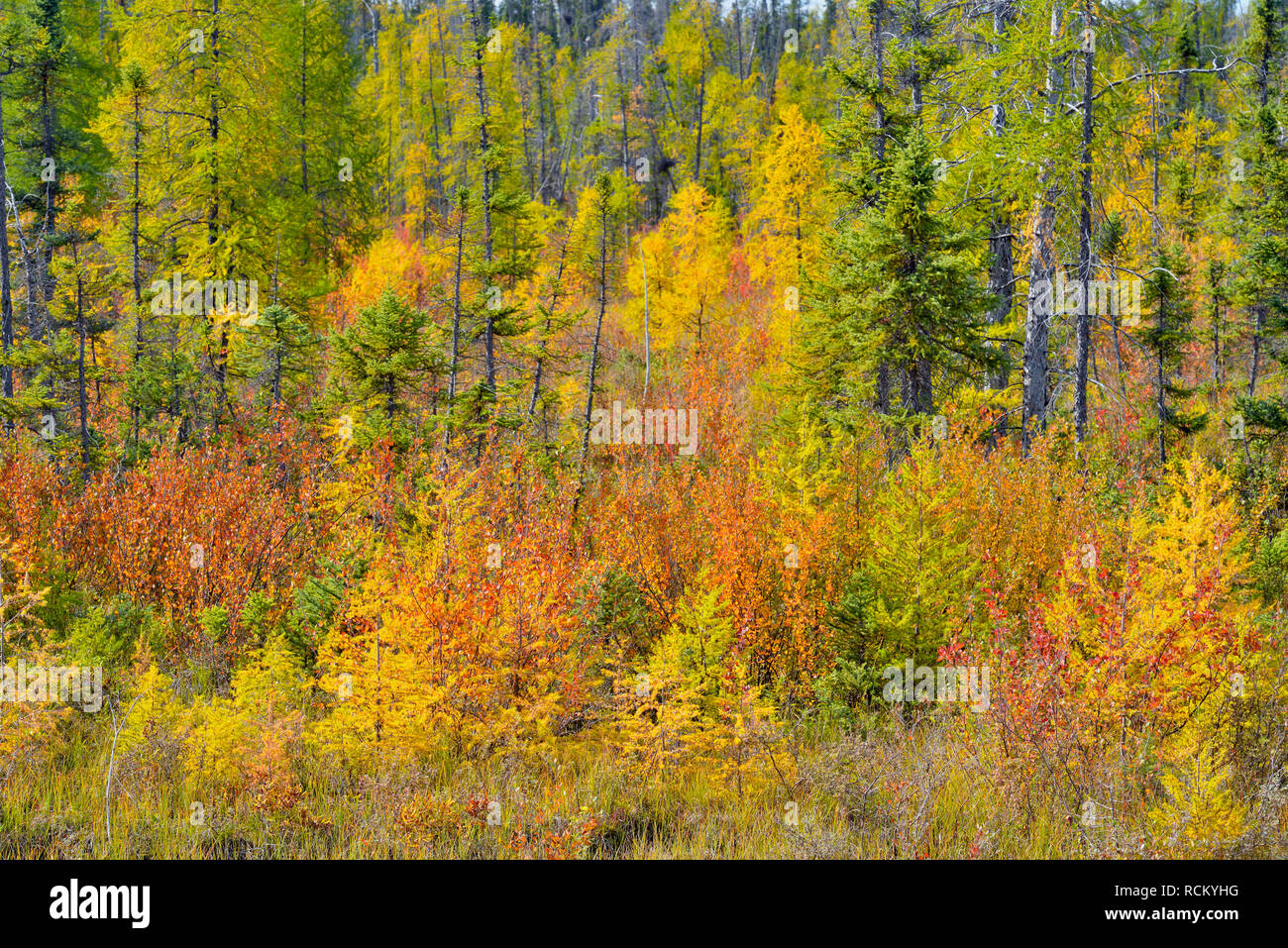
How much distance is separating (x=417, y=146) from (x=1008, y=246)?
29.6 metres

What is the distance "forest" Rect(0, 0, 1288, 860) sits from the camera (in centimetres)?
626

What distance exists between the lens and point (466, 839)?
5805 mm

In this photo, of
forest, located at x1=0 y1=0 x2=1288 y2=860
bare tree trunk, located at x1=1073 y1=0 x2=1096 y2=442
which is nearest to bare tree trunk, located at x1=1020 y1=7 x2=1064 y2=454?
forest, located at x1=0 y1=0 x2=1288 y2=860

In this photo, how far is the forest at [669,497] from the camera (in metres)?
6.26

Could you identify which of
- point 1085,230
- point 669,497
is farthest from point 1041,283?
point 669,497

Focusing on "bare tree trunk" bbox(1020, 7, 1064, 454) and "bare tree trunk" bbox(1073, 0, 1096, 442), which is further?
"bare tree trunk" bbox(1020, 7, 1064, 454)

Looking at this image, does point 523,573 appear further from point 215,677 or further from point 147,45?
point 147,45

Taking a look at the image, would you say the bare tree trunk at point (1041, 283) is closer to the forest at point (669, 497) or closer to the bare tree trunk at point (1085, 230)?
the forest at point (669, 497)

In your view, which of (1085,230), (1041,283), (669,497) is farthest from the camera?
(1041,283)

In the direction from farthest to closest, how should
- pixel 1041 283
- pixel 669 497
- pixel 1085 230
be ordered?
pixel 1041 283 < pixel 1085 230 < pixel 669 497

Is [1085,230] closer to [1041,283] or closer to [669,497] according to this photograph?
[1041,283]

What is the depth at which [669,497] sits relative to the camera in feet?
35.1

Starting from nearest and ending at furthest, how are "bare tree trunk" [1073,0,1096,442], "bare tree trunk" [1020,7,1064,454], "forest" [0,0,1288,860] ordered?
1. "forest" [0,0,1288,860]
2. "bare tree trunk" [1073,0,1096,442]
3. "bare tree trunk" [1020,7,1064,454]

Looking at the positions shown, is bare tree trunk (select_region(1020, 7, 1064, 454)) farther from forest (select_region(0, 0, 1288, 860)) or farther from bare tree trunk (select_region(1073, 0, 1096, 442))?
bare tree trunk (select_region(1073, 0, 1096, 442))
